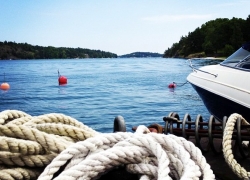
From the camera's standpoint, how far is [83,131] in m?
2.33

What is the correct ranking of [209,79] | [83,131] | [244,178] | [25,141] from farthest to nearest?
[209,79]
[244,178]
[83,131]
[25,141]

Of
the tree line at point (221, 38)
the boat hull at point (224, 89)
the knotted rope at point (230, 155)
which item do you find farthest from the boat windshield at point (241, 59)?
the tree line at point (221, 38)

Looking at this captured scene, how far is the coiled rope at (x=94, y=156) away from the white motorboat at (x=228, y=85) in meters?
4.97

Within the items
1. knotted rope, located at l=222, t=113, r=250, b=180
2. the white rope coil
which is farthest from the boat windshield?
the white rope coil

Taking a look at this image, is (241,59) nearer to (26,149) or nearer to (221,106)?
(221,106)

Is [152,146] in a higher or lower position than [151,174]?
higher

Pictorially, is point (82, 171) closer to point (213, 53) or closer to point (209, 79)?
point (209, 79)

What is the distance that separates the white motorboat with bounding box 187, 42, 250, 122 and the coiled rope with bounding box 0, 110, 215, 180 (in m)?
4.97

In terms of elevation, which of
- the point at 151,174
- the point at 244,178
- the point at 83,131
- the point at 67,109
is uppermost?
the point at 83,131

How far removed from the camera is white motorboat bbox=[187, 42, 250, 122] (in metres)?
6.71

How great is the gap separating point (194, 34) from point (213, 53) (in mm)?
31374

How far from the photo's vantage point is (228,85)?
23.9 ft

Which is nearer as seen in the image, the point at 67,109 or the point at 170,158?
the point at 170,158

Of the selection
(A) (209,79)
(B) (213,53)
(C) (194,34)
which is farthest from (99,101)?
(C) (194,34)
